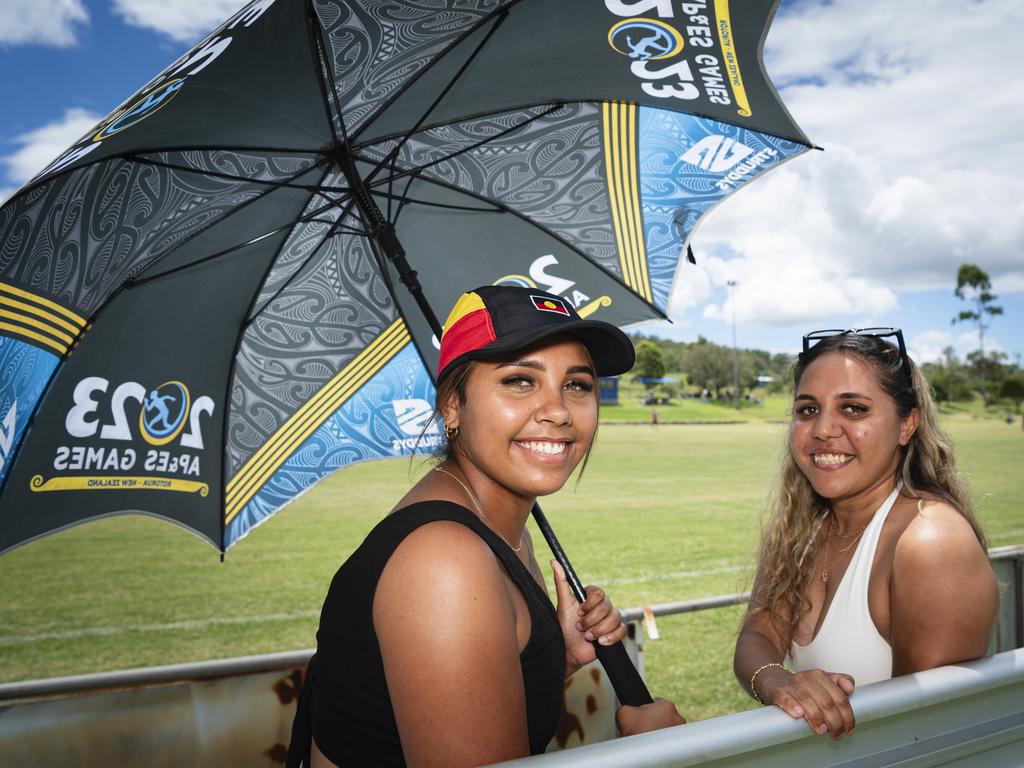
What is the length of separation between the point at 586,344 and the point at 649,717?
872 mm

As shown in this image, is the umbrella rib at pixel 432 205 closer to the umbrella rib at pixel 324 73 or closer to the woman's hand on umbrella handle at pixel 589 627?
the umbrella rib at pixel 324 73

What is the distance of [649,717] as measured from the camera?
167 centimetres

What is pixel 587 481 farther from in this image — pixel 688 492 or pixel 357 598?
pixel 357 598

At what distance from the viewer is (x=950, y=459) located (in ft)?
7.16

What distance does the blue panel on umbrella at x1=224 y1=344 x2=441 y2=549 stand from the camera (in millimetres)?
3299

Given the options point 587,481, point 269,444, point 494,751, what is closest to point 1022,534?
point 587,481

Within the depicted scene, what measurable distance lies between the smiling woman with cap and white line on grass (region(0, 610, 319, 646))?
17.6 feet

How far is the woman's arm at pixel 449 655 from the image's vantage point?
1.18 meters

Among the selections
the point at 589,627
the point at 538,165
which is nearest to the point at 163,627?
the point at 538,165

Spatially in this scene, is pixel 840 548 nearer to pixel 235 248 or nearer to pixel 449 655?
pixel 449 655

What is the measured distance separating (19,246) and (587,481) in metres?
15.6

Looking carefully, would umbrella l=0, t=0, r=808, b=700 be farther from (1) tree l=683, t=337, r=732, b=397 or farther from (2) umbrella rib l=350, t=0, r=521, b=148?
(1) tree l=683, t=337, r=732, b=397

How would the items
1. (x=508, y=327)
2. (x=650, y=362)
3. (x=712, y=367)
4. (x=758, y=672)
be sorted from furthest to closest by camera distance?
(x=650, y=362), (x=712, y=367), (x=758, y=672), (x=508, y=327)

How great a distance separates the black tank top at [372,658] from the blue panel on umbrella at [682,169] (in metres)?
2.27
